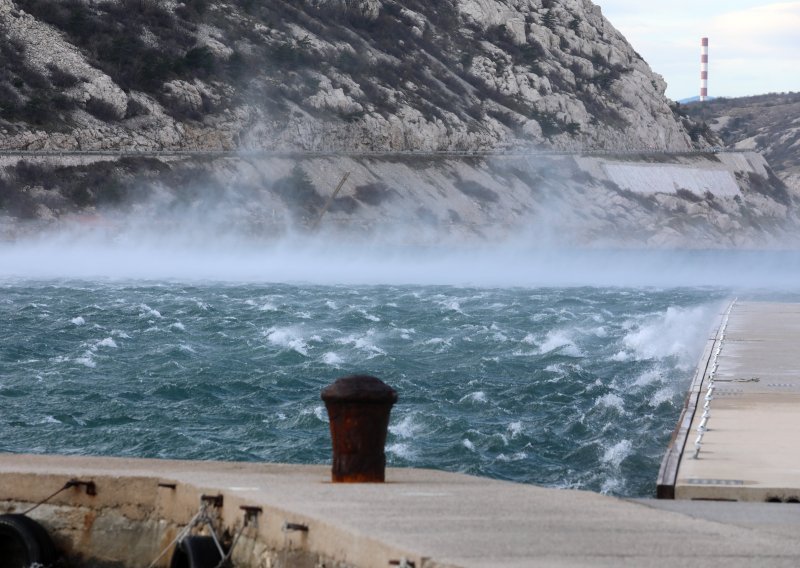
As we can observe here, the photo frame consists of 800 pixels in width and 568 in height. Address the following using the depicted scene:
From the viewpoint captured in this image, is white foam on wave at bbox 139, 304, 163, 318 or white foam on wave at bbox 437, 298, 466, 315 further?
white foam on wave at bbox 437, 298, 466, 315

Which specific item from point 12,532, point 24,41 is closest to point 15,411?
point 12,532

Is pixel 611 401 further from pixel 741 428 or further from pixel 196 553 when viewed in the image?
pixel 196 553

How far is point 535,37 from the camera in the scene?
12781 centimetres

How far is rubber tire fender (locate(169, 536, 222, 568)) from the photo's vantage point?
10578 mm

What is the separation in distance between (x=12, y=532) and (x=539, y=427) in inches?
525

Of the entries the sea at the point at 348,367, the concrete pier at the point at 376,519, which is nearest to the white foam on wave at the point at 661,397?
the sea at the point at 348,367

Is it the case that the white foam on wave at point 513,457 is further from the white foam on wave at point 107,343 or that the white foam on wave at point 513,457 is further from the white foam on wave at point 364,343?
the white foam on wave at point 107,343

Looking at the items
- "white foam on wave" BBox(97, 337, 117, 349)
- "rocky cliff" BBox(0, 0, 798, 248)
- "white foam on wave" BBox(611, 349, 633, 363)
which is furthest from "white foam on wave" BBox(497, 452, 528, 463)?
"rocky cliff" BBox(0, 0, 798, 248)

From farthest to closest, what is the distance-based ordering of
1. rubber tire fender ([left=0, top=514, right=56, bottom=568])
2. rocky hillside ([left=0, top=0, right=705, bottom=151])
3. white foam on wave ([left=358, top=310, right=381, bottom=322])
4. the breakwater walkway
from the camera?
rocky hillside ([left=0, top=0, right=705, bottom=151])
white foam on wave ([left=358, top=310, right=381, bottom=322])
the breakwater walkway
rubber tire fender ([left=0, top=514, right=56, bottom=568])

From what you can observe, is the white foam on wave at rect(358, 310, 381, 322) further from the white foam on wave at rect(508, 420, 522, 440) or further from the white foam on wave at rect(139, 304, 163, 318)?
the white foam on wave at rect(508, 420, 522, 440)

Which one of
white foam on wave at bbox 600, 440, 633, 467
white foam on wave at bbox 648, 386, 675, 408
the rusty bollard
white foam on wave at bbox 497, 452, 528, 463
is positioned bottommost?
white foam on wave at bbox 497, 452, 528, 463

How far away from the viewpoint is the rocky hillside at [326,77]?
295 feet

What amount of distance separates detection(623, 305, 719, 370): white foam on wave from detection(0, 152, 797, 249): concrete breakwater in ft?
128

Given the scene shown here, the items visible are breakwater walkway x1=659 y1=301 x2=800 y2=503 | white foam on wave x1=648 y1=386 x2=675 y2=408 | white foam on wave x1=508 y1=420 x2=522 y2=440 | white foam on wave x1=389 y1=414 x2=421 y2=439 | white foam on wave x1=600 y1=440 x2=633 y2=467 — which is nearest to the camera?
breakwater walkway x1=659 y1=301 x2=800 y2=503
